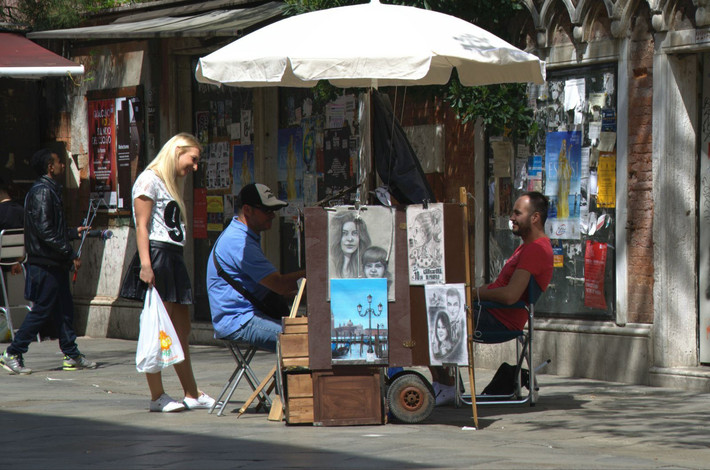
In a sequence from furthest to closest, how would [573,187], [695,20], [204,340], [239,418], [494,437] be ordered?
[204,340] < [573,187] < [695,20] < [239,418] < [494,437]

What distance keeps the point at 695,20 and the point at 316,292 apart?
3.82 m

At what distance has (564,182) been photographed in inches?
435

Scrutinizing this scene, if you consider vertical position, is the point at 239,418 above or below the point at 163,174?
below

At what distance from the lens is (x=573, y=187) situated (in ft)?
36.0

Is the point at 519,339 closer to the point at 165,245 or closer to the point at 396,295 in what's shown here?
the point at 396,295

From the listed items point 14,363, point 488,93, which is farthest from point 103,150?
point 488,93

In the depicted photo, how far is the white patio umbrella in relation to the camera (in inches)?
310

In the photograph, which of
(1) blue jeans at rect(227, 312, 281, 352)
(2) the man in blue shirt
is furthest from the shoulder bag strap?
(1) blue jeans at rect(227, 312, 281, 352)

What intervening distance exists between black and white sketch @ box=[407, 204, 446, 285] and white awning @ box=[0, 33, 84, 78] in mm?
7496

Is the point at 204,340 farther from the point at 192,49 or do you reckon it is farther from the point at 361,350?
the point at 361,350

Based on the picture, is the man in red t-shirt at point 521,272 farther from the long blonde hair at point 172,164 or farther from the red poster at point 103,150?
the red poster at point 103,150

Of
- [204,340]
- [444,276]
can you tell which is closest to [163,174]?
[444,276]

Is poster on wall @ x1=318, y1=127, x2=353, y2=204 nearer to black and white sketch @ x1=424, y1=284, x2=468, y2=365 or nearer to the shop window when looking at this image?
the shop window

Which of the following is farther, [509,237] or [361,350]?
[509,237]
